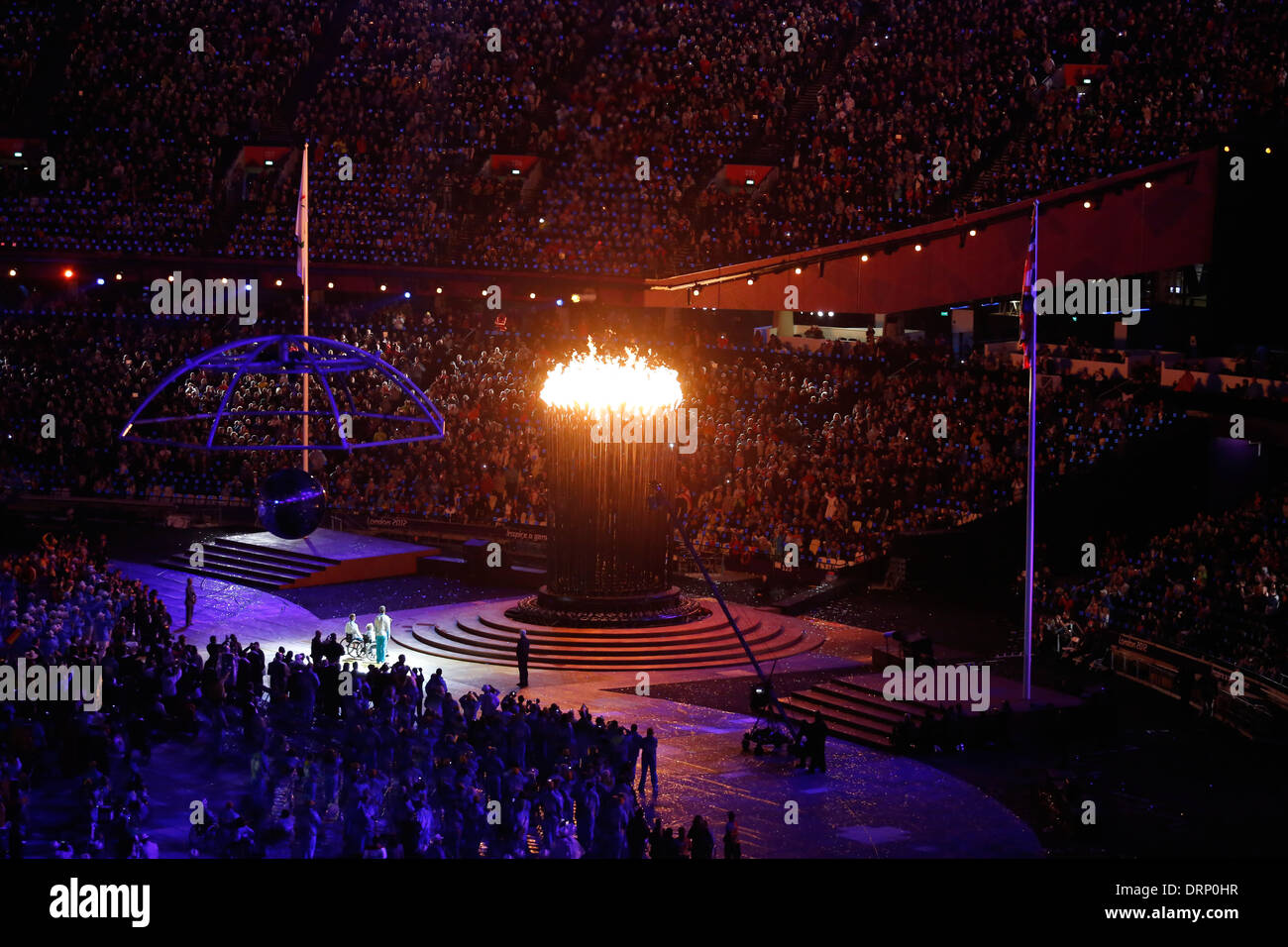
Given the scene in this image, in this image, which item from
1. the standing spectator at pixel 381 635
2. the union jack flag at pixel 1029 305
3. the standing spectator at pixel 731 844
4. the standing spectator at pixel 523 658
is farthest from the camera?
the standing spectator at pixel 381 635

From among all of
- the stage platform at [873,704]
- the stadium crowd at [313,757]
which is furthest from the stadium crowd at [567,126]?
the stadium crowd at [313,757]

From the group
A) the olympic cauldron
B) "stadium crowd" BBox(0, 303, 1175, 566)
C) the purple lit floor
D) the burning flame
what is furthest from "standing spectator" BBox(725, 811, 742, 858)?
"stadium crowd" BBox(0, 303, 1175, 566)

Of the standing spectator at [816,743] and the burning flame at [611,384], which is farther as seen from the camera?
the burning flame at [611,384]

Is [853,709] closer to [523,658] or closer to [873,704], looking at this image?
[873,704]

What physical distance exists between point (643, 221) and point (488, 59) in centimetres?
862

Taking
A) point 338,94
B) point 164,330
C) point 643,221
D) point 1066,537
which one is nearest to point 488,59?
point 338,94

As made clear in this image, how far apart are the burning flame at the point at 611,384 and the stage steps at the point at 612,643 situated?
165 inches

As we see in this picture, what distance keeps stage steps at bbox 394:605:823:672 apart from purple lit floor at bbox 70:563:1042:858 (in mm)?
457

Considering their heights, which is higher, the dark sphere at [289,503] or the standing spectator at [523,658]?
the dark sphere at [289,503]

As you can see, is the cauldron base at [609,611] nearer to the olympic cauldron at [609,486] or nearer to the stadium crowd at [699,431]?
the olympic cauldron at [609,486]

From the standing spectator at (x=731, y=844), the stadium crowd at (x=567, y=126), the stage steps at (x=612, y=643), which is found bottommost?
the standing spectator at (x=731, y=844)

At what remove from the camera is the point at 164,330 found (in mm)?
44312

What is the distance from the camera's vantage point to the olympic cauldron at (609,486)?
29266 mm
